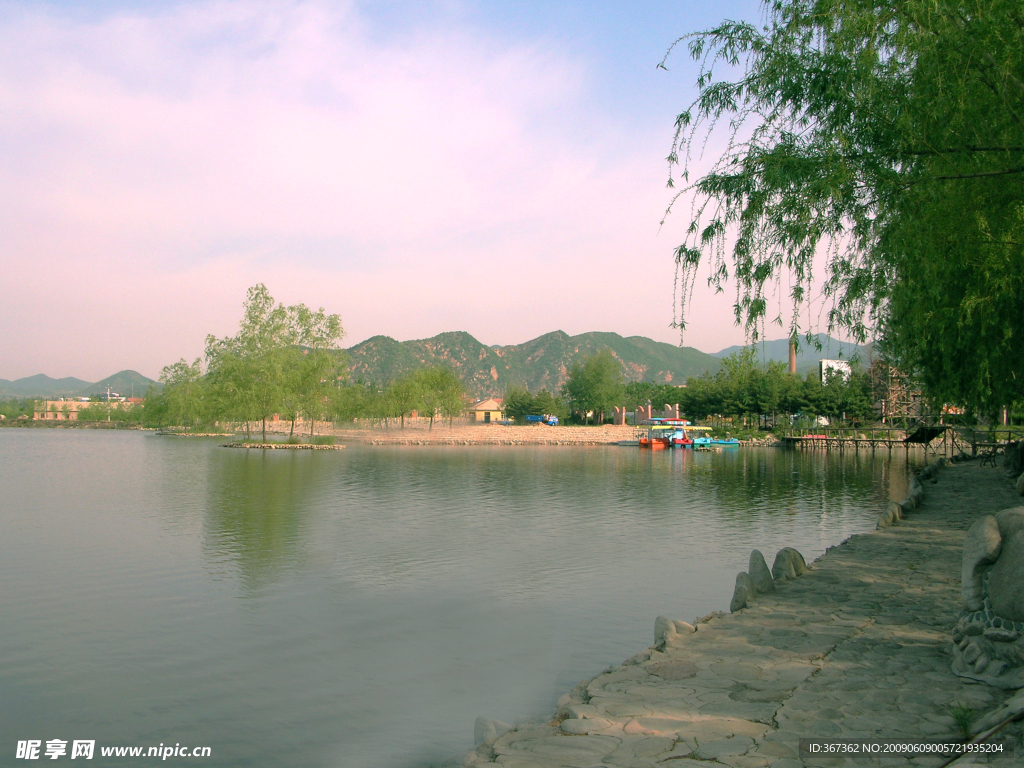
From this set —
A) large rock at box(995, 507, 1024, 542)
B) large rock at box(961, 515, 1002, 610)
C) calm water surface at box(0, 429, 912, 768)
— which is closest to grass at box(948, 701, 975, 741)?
large rock at box(961, 515, 1002, 610)

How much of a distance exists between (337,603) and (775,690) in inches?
274

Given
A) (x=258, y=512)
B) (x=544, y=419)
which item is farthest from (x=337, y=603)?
(x=544, y=419)

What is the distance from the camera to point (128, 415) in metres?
114

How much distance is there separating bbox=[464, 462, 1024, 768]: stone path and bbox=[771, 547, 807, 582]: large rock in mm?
580

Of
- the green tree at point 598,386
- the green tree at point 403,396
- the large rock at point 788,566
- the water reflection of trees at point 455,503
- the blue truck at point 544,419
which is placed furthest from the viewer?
the blue truck at point 544,419

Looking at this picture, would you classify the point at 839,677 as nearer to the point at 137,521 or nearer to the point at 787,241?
the point at 787,241

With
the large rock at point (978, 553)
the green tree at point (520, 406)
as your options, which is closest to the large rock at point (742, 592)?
the large rock at point (978, 553)

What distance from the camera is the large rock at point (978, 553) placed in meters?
5.48

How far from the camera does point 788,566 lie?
986 cm

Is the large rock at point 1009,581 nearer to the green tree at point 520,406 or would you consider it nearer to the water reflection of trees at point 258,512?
the water reflection of trees at point 258,512

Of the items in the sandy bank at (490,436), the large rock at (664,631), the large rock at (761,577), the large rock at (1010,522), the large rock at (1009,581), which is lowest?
the sandy bank at (490,436)

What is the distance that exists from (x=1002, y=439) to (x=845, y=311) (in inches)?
1687

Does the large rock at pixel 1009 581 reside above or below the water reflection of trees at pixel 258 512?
above

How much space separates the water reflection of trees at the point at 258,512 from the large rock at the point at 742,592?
769cm
